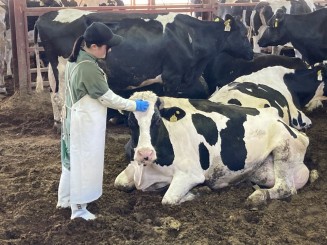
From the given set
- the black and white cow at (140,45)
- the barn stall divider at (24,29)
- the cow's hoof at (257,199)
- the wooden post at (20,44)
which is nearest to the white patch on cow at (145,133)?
the cow's hoof at (257,199)

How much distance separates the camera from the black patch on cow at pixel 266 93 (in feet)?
21.0

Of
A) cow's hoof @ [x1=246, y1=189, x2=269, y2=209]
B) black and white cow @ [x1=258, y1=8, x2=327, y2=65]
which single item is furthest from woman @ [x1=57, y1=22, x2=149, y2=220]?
black and white cow @ [x1=258, y1=8, x2=327, y2=65]

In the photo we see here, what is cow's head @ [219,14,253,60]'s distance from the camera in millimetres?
8047

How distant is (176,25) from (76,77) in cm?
359

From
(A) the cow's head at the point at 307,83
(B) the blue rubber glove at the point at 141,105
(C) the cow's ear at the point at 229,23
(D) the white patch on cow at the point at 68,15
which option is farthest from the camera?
(C) the cow's ear at the point at 229,23

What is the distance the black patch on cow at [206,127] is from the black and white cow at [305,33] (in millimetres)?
4917

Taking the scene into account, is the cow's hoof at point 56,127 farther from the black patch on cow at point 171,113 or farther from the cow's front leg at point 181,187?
the cow's front leg at point 181,187

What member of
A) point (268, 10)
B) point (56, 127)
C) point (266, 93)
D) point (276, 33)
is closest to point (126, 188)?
point (266, 93)

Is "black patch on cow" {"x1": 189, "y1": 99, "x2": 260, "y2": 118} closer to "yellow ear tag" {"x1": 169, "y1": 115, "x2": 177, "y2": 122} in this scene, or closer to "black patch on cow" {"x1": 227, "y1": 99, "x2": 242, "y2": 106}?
"yellow ear tag" {"x1": 169, "y1": 115, "x2": 177, "y2": 122}

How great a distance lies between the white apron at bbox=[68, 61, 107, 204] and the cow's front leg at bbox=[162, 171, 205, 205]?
0.73 m

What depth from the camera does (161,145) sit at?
4.81 meters

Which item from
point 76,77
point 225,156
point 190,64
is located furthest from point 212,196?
point 190,64

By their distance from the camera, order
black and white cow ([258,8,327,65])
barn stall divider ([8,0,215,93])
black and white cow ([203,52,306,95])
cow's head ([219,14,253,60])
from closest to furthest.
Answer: cow's head ([219,14,253,60]), black and white cow ([203,52,306,95]), barn stall divider ([8,0,215,93]), black and white cow ([258,8,327,65])

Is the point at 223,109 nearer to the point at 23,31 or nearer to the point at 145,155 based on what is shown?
the point at 145,155
